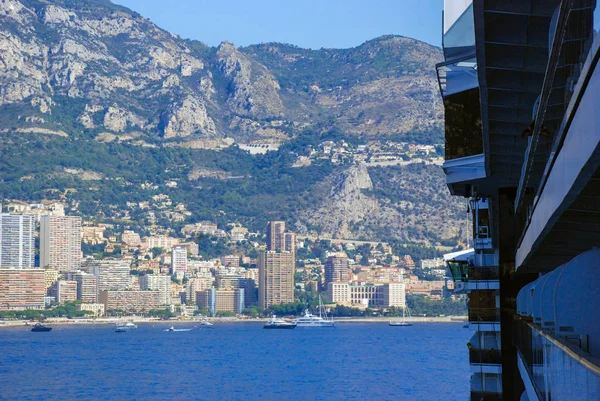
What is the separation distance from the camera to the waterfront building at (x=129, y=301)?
7239 inches

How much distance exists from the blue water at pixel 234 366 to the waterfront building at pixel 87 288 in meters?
41.7

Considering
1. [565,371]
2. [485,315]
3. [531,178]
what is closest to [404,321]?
[485,315]

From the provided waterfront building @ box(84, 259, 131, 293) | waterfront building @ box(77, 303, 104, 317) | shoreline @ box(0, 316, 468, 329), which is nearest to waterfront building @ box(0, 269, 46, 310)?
waterfront building @ box(77, 303, 104, 317)

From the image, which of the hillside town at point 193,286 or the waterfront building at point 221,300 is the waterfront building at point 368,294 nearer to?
the hillside town at point 193,286

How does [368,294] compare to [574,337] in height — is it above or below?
below

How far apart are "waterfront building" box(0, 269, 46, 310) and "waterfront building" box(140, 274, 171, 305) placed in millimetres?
16249

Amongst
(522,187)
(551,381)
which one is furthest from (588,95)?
(522,187)

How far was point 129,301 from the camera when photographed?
185 m

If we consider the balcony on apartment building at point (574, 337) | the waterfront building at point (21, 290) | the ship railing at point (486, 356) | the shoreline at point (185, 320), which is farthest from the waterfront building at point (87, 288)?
the balcony on apartment building at point (574, 337)

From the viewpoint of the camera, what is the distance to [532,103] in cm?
951

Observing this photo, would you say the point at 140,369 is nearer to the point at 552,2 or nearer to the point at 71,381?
the point at 71,381

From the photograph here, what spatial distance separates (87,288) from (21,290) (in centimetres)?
985

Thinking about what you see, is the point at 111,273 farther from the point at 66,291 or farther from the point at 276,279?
the point at 276,279

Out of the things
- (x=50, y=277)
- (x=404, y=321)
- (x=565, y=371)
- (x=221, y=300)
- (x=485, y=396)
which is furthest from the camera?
(x=50, y=277)
